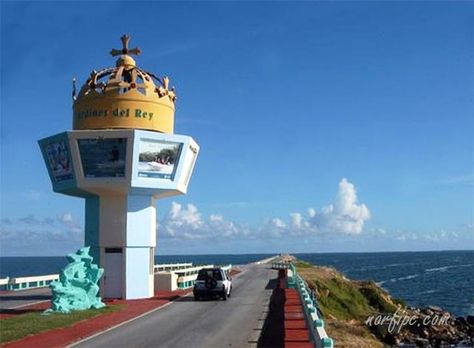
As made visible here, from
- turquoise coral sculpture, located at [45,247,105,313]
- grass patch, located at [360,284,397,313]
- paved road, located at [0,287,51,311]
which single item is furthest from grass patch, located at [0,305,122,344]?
grass patch, located at [360,284,397,313]

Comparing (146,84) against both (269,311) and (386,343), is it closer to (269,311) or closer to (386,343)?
(269,311)

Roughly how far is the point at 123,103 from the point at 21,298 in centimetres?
1176

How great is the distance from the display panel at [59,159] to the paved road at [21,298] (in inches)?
243

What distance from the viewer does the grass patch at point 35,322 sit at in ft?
67.8

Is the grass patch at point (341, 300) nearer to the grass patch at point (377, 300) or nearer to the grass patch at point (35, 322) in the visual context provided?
the grass patch at point (377, 300)

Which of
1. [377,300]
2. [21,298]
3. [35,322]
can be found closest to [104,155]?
[21,298]

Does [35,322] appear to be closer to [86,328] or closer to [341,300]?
[86,328]

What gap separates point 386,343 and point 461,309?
→ 2930cm

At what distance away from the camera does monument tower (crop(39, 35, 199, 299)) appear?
100ft

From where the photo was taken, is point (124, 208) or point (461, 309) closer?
point (124, 208)

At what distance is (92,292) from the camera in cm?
2730

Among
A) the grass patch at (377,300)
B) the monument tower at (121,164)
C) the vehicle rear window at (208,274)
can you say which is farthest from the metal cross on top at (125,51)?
A: the grass patch at (377,300)

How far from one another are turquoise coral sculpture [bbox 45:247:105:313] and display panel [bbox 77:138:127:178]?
429 centimetres

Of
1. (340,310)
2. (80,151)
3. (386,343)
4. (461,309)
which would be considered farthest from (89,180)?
Result: (461,309)
